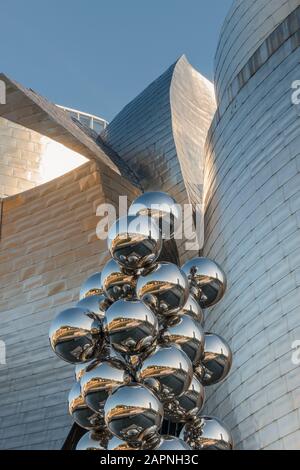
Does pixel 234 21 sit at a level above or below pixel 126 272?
above

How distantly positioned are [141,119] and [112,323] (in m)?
11.2

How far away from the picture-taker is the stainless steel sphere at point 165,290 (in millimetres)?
4273

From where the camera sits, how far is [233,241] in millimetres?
8883

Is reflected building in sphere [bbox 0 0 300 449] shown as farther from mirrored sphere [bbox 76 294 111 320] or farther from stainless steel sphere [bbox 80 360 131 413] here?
stainless steel sphere [bbox 80 360 131 413]

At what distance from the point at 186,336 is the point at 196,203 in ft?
28.0

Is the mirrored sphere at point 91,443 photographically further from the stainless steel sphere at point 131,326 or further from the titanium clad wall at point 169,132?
the titanium clad wall at point 169,132

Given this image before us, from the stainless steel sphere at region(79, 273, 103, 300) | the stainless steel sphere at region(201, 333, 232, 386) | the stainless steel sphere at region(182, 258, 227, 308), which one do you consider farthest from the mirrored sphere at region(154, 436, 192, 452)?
the stainless steel sphere at region(79, 273, 103, 300)

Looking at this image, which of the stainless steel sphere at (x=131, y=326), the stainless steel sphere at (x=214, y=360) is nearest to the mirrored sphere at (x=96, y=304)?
the stainless steel sphere at (x=131, y=326)

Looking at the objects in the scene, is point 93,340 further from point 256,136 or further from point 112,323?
point 256,136

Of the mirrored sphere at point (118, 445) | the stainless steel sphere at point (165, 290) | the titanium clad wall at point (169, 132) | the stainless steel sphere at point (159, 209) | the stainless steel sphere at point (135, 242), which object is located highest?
the titanium clad wall at point (169, 132)

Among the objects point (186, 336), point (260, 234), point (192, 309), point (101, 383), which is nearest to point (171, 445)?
point (101, 383)

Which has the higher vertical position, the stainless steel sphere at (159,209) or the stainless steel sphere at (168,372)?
the stainless steel sphere at (159,209)
